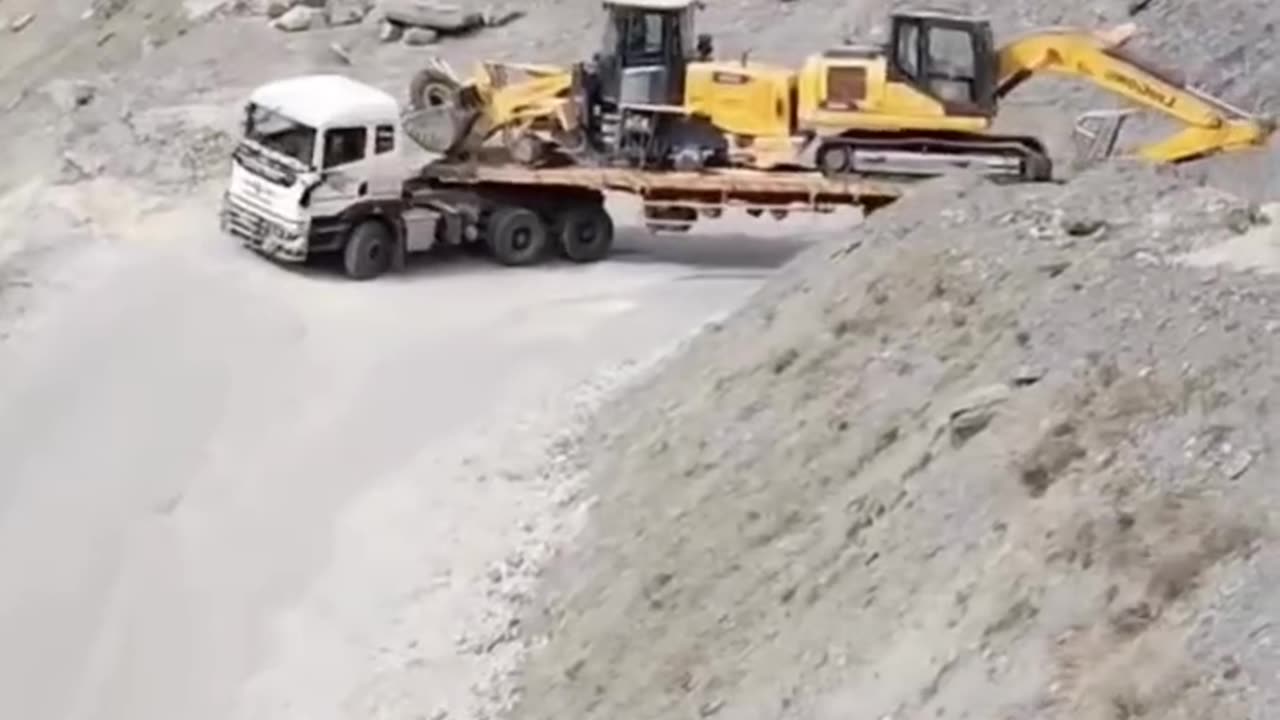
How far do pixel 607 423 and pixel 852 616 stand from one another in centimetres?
698

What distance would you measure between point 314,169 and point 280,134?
33.3 inches

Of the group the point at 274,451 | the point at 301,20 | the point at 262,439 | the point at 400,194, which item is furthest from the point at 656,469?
the point at 301,20

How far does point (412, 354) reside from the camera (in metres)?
24.9

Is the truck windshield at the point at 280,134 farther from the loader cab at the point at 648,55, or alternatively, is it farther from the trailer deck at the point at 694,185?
the loader cab at the point at 648,55

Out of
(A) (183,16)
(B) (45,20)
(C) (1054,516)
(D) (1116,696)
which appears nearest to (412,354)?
(C) (1054,516)

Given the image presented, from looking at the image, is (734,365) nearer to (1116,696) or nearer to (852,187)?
(852,187)

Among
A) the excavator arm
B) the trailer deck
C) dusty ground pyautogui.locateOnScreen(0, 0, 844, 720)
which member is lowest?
dusty ground pyautogui.locateOnScreen(0, 0, 844, 720)

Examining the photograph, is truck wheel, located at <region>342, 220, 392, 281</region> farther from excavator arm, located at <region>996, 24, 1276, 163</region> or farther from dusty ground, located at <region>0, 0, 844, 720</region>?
excavator arm, located at <region>996, 24, 1276, 163</region>

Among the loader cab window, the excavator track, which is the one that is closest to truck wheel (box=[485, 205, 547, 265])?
the loader cab window

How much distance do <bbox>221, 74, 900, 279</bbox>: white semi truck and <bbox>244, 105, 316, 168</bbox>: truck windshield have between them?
0.05ft

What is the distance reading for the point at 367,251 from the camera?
89.5 ft

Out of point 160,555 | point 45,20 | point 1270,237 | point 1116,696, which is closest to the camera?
point 1116,696

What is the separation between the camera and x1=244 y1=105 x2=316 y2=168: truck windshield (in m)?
27.2

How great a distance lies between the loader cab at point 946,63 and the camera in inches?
1073
